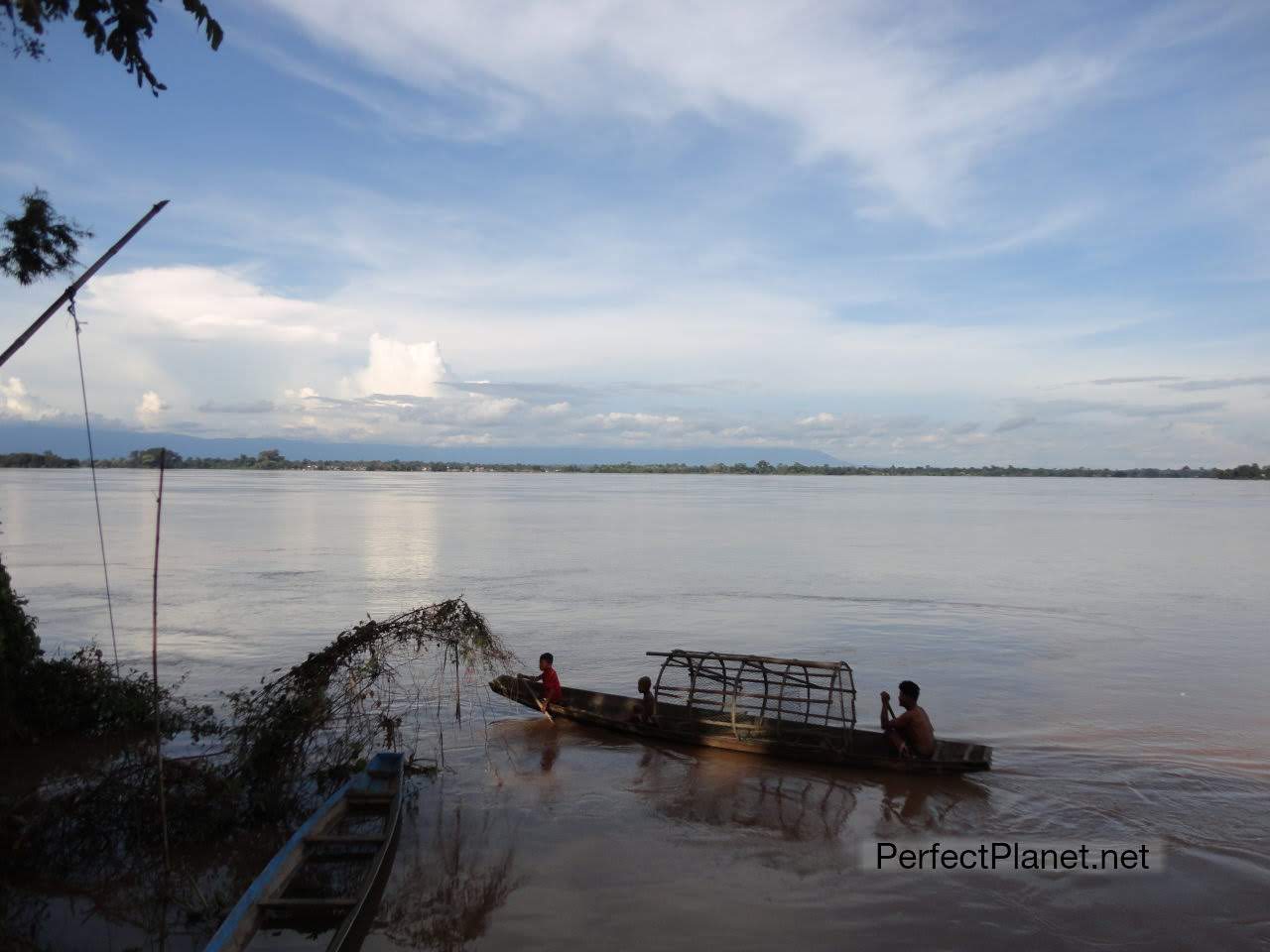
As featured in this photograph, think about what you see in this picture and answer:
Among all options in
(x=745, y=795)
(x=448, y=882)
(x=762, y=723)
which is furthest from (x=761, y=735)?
(x=448, y=882)

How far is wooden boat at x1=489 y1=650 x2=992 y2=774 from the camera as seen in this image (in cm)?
1088

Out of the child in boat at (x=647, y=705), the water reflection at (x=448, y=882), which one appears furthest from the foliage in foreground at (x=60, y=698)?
the child in boat at (x=647, y=705)

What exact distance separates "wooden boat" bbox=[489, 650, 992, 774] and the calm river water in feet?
0.83

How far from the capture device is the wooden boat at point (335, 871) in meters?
6.49

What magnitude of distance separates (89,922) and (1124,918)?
28.3 ft

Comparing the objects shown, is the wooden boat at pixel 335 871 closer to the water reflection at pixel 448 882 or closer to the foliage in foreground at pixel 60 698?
the water reflection at pixel 448 882

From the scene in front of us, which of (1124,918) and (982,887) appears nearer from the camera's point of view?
(1124,918)

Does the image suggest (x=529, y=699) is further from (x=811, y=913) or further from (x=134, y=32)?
(x=134, y=32)

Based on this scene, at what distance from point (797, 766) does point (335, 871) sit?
19.0ft

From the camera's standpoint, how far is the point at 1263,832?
9.70m

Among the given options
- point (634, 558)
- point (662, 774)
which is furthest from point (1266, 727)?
point (634, 558)

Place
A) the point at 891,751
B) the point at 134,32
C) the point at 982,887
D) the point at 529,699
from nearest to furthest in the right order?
the point at 134,32 < the point at 982,887 < the point at 891,751 < the point at 529,699

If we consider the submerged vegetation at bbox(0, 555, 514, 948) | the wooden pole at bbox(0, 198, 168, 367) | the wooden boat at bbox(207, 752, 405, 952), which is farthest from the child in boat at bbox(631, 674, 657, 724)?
the wooden pole at bbox(0, 198, 168, 367)

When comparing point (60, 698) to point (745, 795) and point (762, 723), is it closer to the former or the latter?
point (745, 795)
